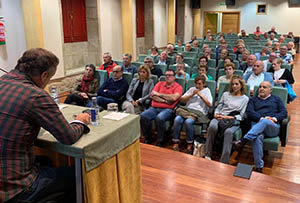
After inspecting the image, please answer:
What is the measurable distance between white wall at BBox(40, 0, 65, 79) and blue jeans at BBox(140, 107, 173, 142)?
3.34 metres

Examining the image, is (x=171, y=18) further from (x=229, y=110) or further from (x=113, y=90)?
(x=229, y=110)

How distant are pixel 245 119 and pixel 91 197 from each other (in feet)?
7.79

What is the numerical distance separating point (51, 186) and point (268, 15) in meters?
16.0

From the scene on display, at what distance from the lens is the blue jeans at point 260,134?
3135mm

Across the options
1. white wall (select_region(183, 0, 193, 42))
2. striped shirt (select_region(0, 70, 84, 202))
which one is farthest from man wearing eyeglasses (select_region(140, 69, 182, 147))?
white wall (select_region(183, 0, 193, 42))

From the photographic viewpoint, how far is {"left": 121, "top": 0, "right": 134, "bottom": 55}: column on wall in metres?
8.69

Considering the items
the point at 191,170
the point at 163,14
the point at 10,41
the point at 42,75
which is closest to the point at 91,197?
the point at 42,75

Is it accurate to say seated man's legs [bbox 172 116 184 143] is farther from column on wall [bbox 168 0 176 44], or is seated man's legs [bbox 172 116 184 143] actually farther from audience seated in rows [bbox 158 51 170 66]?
column on wall [bbox 168 0 176 44]

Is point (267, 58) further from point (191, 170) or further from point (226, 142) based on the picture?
point (191, 170)

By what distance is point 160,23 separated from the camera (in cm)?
1173

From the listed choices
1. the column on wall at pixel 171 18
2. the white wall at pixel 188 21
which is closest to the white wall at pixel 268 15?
the white wall at pixel 188 21

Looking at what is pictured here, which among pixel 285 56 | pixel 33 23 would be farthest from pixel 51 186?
pixel 285 56

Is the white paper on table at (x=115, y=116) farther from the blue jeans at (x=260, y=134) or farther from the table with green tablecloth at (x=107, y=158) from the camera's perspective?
the blue jeans at (x=260, y=134)

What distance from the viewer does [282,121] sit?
3.27 metres
